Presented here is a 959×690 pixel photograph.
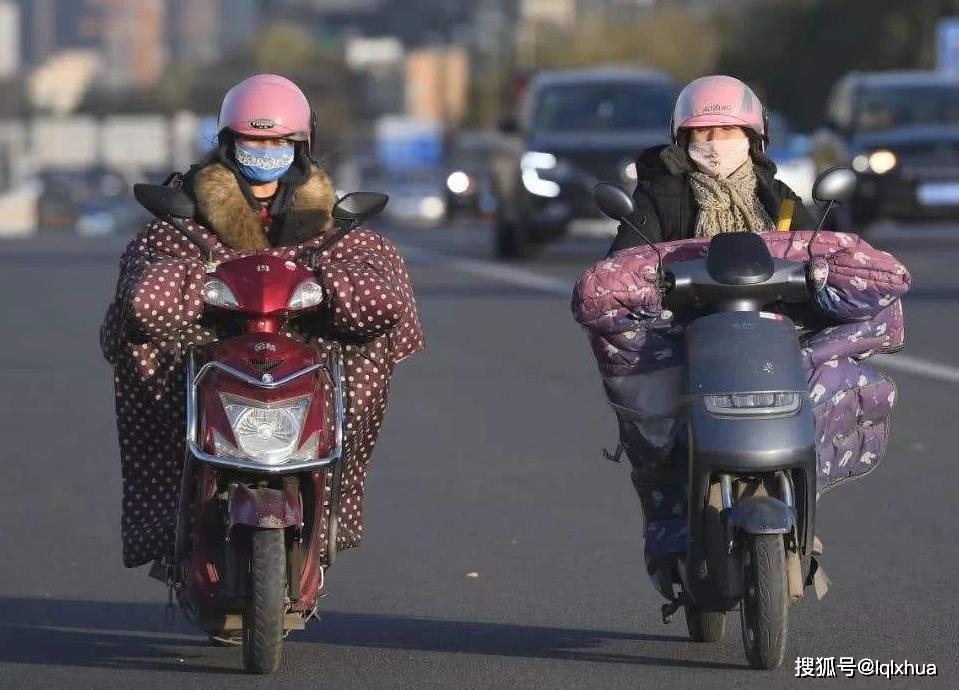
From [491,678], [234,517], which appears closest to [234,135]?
[234,517]

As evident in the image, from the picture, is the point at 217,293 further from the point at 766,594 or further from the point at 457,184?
the point at 457,184

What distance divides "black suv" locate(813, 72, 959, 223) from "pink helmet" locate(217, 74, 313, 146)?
67.3 ft

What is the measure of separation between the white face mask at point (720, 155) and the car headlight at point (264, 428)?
139 centimetres

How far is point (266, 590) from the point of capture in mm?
6535

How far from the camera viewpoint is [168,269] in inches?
266

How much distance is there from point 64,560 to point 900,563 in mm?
2875

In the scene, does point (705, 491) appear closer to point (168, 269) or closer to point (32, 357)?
point (168, 269)

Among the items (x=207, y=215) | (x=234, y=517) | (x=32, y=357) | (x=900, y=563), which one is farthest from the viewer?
(x=32, y=357)

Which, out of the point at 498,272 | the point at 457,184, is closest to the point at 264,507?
the point at 457,184

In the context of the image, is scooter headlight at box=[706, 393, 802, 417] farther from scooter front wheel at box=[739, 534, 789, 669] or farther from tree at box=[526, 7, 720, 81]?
tree at box=[526, 7, 720, 81]

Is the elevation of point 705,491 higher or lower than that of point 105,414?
higher

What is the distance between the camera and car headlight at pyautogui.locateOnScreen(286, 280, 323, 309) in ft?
22.1

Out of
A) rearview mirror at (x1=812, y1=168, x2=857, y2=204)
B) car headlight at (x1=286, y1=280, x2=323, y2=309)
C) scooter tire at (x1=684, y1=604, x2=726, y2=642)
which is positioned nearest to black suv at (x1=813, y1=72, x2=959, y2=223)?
rearview mirror at (x1=812, y1=168, x2=857, y2=204)

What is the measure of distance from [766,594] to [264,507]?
49.0 inches
